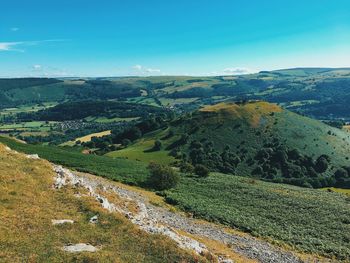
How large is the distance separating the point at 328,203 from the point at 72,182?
153ft

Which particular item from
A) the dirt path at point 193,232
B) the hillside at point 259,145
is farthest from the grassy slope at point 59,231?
the hillside at point 259,145

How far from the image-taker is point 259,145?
159m

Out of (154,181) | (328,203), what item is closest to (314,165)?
(328,203)

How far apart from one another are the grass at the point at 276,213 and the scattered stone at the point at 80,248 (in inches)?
1113

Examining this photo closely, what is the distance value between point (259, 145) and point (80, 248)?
139 meters

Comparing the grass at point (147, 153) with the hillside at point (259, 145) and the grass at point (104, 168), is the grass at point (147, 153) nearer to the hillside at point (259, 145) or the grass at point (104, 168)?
the hillside at point (259, 145)

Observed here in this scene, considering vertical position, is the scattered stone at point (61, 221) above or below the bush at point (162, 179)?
above

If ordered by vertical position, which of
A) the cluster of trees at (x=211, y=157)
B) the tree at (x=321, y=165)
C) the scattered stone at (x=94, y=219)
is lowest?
the tree at (x=321, y=165)

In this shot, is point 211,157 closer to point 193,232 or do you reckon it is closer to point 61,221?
point 193,232

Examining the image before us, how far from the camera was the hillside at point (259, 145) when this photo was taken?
140 m

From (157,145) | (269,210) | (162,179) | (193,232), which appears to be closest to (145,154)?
(157,145)

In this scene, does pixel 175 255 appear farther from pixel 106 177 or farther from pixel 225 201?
pixel 106 177

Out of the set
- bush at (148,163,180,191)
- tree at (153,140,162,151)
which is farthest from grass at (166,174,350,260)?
tree at (153,140,162,151)

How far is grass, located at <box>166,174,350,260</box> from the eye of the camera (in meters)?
48.6
